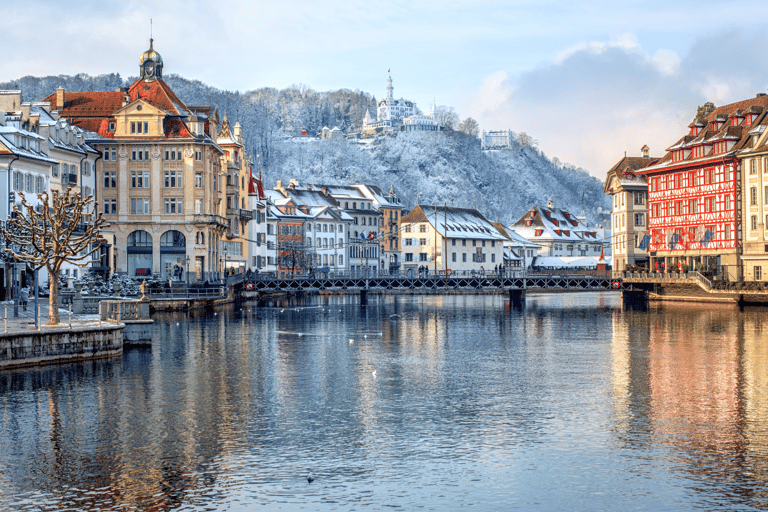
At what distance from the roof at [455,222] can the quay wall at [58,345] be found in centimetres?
11195

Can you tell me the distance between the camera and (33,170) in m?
78.3

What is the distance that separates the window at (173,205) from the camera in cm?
10306

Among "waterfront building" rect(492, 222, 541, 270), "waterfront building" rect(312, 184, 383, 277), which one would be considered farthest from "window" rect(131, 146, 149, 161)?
"waterfront building" rect(492, 222, 541, 270)

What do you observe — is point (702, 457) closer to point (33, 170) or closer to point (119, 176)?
point (33, 170)

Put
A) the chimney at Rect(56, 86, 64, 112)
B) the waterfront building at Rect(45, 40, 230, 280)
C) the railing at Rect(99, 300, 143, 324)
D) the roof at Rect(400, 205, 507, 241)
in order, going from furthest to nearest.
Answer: the roof at Rect(400, 205, 507, 241), the chimney at Rect(56, 86, 64, 112), the waterfront building at Rect(45, 40, 230, 280), the railing at Rect(99, 300, 143, 324)

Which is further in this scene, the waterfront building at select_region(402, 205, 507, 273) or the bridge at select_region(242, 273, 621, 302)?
the waterfront building at select_region(402, 205, 507, 273)

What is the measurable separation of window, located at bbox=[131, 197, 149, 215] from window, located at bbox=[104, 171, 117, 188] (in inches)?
97.0

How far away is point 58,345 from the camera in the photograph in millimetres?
43344

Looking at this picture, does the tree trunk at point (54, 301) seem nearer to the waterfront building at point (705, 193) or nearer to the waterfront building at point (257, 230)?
the waterfront building at point (705, 193)

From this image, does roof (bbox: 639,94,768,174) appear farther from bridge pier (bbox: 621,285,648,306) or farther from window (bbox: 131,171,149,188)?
window (bbox: 131,171,149,188)

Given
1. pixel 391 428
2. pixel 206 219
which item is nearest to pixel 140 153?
pixel 206 219

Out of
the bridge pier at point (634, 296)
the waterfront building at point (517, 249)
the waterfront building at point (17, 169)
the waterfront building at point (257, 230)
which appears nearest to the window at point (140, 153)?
the waterfront building at point (17, 169)

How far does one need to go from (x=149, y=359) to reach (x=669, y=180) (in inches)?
3233

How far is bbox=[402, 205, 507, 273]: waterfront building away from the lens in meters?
164
